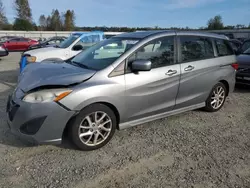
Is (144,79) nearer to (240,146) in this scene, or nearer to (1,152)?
(240,146)

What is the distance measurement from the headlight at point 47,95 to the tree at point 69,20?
70.3m

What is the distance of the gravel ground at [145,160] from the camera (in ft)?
8.23

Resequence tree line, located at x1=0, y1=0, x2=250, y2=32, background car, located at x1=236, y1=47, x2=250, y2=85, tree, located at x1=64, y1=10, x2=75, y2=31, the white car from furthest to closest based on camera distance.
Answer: tree, located at x1=64, y1=10, x2=75, y2=31
tree line, located at x1=0, y1=0, x2=250, y2=32
the white car
background car, located at x1=236, y1=47, x2=250, y2=85

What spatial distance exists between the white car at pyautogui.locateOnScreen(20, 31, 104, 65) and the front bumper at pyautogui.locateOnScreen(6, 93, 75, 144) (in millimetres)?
4196

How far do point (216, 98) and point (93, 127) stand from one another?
286 cm

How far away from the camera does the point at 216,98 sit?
460cm

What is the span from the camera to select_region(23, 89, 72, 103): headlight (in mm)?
2756

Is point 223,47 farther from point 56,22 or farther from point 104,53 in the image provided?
point 56,22

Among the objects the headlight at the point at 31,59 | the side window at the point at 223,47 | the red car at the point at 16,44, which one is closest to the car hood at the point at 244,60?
the side window at the point at 223,47

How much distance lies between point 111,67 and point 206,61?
206 centimetres

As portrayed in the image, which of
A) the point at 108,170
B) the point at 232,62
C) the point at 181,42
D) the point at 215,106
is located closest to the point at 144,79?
the point at 181,42

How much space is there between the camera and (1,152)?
10.0 feet

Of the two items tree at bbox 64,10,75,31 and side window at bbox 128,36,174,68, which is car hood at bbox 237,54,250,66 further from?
tree at bbox 64,10,75,31

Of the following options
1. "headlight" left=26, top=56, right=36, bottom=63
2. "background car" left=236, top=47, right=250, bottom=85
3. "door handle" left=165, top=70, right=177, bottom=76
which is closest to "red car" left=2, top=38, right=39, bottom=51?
"headlight" left=26, top=56, right=36, bottom=63
